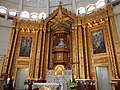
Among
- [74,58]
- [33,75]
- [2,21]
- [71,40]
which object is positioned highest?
[2,21]

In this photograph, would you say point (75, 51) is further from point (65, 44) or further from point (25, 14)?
point (25, 14)

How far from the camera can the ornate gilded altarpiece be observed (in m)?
11.5

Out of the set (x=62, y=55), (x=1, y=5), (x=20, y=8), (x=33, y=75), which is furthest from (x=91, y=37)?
(x=1, y=5)

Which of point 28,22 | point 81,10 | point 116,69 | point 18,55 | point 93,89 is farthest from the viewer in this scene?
point 81,10

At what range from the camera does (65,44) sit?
43.5 feet

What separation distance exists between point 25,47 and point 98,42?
7.93 metres

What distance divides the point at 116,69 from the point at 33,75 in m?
7.72

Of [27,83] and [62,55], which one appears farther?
[62,55]

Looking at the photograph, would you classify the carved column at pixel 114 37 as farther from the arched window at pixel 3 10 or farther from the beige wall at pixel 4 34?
the arched window at pixel 3 10

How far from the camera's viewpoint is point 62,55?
1264 centimetres

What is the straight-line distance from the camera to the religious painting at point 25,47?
1358cm

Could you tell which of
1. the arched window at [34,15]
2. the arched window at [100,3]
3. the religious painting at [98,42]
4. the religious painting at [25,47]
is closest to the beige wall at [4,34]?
the religious painting at [25,47]

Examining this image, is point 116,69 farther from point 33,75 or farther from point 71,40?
point 33,75

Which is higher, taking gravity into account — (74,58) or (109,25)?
(109,25)
